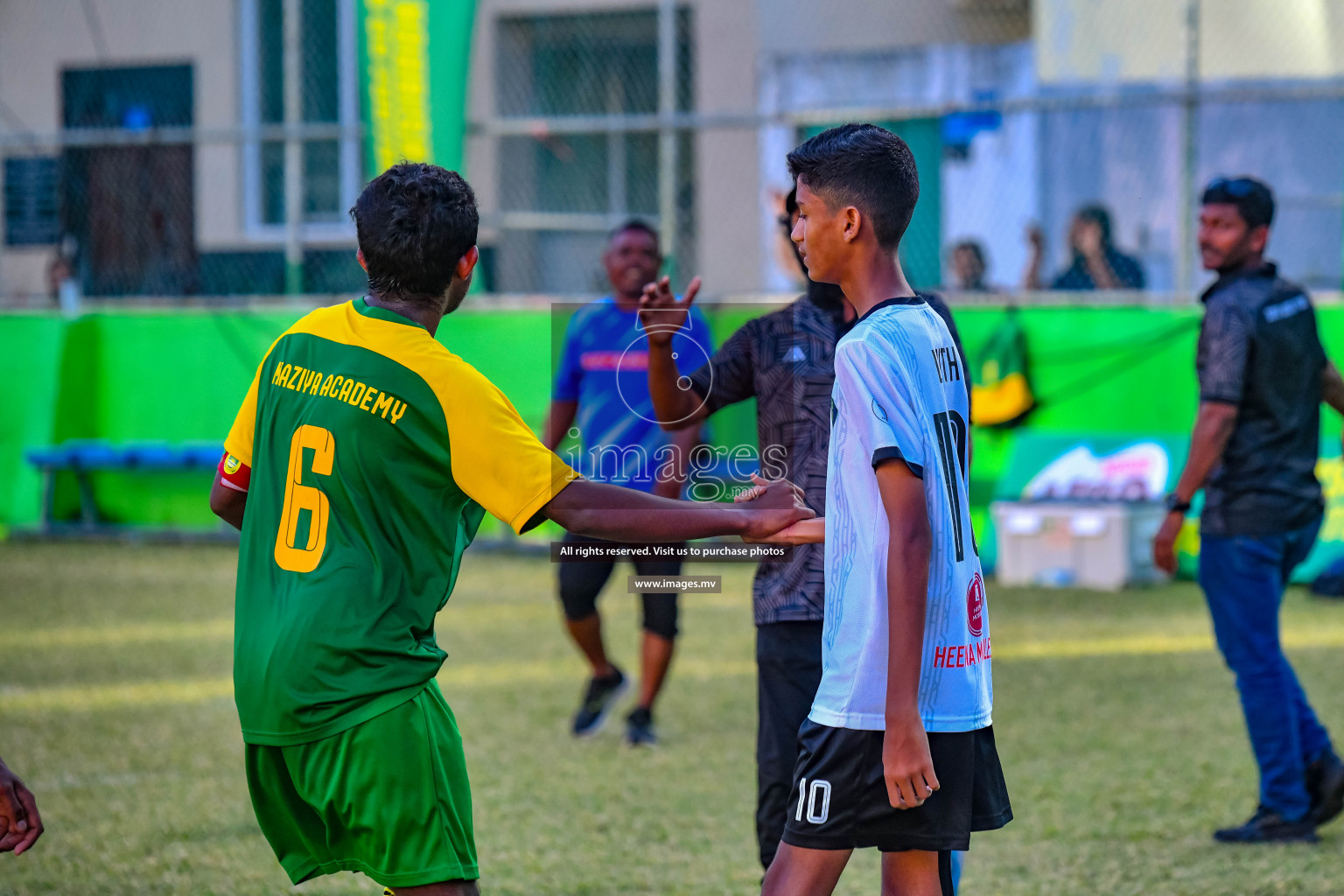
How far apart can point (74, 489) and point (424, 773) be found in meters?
12.3

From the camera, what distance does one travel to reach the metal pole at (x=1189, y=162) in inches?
448

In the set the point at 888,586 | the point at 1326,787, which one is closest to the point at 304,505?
the point at 888,586

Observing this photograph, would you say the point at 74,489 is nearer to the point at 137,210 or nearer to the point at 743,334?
the point at 137,210

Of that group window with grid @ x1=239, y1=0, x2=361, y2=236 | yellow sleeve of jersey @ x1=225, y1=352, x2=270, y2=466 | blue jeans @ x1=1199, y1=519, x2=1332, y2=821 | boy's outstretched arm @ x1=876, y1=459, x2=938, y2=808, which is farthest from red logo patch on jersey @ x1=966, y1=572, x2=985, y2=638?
window with grid @ x1=239, y1=0, x2=361, y2=236

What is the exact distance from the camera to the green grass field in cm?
497

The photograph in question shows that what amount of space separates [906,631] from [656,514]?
0.59 meters

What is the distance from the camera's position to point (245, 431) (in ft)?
10.2

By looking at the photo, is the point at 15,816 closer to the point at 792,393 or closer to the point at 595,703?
the point at 792,393

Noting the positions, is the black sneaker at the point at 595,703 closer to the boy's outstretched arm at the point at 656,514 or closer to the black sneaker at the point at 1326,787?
the black sneaker at the point at 1326,787

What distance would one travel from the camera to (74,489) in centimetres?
1407

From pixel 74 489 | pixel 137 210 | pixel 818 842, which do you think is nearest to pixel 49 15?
pixel 137 210

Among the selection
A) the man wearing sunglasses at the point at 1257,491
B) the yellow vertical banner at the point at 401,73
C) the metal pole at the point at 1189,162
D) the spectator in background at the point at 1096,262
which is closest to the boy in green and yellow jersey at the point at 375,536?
the man wearing sunglasses at the point at 1257,491

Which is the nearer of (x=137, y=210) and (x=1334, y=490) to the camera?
(x=1334, y=490)

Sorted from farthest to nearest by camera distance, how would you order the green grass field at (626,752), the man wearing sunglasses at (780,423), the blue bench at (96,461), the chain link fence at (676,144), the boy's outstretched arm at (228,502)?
the chain link fence at (676,144) → the blue bench at (96,461) → the green grass field at (626,752) → the man wearing sunglasses at (780,423) → the boy's outstretched arm at (228,502)
